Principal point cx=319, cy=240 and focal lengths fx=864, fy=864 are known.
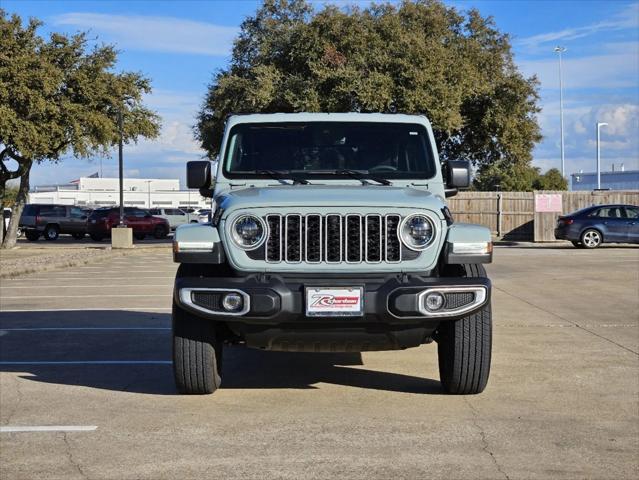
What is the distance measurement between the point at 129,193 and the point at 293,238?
302ft

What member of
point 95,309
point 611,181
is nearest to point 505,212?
point 95,309

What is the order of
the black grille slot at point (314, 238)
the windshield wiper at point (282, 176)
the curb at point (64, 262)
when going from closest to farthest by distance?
the black grille slot at point (314, 238), the windshield wiper at point (282, 176), the curb at point (64, 262)

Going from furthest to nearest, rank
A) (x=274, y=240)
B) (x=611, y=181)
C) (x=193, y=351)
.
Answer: (x=611, y=181)
(x=193, y=351)
(x=274, y=240)

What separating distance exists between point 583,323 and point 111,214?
32031 millimetres

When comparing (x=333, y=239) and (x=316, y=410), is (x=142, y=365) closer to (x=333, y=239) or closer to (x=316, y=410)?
(x=316, y=410)

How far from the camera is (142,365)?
7816 mm

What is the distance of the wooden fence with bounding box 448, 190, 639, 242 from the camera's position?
35.2 m

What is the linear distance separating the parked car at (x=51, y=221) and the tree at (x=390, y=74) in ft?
26.0

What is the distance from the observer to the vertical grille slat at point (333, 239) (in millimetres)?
5805

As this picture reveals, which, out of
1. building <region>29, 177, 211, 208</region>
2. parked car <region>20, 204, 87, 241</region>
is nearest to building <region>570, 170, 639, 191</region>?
building <region>29, 177, 211, 208</region>

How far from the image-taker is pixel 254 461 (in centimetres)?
495

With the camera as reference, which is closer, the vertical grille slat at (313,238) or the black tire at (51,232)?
the vertical grille slat at (313,238)

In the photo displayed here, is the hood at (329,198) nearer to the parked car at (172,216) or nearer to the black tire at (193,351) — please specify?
the black tire at (193,351)

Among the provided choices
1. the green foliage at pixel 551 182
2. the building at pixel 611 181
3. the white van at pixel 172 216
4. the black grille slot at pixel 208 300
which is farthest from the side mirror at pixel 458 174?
the building at pixel 611 181
